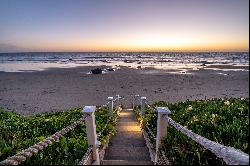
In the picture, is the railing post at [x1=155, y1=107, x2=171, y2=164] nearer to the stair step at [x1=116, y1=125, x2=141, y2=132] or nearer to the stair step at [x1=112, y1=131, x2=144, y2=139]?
the stair step at [x1=112, y1=131, x2=144, y2=139]

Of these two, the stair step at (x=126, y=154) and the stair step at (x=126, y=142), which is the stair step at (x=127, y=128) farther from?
the stair step at (x=126, y=154)

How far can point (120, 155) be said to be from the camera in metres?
7.39

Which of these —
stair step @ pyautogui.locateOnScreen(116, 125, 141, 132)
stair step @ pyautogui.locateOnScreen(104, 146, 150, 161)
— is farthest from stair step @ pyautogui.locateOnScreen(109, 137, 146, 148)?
stair step @ pyautogui.locateOnScreen(116, 125, 141, 132)

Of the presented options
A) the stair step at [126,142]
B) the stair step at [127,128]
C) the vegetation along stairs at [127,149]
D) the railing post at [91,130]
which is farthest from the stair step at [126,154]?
the stair step at [127,128]

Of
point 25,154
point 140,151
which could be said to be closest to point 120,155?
point 140,151

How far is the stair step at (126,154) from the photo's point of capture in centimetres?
718

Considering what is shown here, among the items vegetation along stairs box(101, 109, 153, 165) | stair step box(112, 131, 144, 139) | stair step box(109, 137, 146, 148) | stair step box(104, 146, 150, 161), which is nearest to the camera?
vegetation along stairs box(101, 109, 153, 165)

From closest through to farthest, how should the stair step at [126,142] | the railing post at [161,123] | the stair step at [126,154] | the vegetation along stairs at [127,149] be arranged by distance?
the railing post at [161,123]
the vegetation along stairs at [127,149]
the stair step at [126,154]
the stair step at [126,142]

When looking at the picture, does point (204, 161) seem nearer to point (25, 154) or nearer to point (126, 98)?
point (25, 154)

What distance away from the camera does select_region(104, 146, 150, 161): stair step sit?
7.18 m

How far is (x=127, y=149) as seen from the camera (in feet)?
25.0

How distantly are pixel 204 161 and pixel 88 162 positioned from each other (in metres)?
2.32

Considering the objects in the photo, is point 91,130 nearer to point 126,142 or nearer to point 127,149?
point 127,149

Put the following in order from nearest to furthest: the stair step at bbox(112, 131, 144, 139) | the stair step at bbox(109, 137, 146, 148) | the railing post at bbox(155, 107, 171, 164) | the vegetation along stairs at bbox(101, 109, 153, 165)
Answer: the railing post at bbox(155, 107, 171, 164), the vegetation along stairs at bbox(101, 109, 153, 165), the stair step at bbox(109, 137, 146, 148), the stair step at bbox(112, 131, 144, 139)
